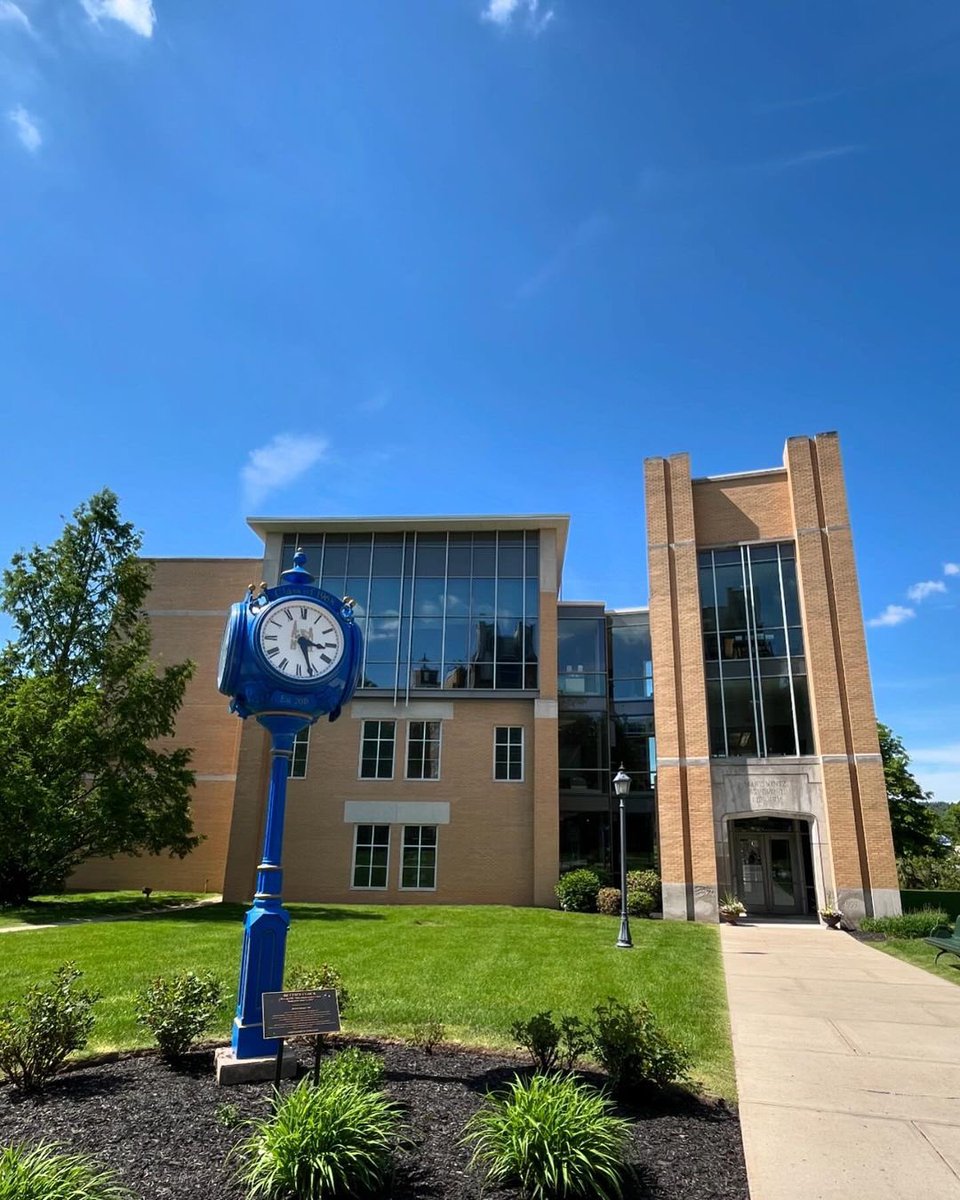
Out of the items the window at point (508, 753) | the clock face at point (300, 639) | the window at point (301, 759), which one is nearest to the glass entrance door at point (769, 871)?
the window at point (508, 753)

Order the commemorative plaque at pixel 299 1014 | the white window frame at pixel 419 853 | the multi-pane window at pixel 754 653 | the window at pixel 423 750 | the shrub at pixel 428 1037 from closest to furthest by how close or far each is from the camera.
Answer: the commemorative plaque at pixel 299 1014 < the shrub at pixel 428 1037 < the multi-pane window at pixel 754 653 < the white window frame at pixel 419 853 < the window at pixel 423 750

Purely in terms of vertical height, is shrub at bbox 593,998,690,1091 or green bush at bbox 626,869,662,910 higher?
green bush at bbox 626,869,662,910

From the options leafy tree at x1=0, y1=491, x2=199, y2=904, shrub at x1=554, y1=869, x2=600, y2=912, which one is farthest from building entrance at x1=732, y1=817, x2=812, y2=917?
leafy tree at x1=0, y1=491, x2=199, y2=904

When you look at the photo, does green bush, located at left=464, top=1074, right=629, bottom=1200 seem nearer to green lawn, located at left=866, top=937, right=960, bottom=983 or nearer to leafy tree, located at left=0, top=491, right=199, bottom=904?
green lawn, located at left=866, top=937, right=960, bottom=983

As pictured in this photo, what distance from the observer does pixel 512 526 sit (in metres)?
28.7

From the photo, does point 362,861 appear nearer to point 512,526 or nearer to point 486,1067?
point 512,526

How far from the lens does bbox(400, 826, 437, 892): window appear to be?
84.5ft

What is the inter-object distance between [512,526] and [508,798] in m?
10.1

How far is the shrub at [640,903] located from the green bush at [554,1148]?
1924 cm

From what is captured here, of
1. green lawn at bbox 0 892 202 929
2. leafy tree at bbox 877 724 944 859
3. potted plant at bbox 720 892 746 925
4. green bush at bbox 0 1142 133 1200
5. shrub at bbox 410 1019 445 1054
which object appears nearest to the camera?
green bush at bbox 0 1142 133 1200

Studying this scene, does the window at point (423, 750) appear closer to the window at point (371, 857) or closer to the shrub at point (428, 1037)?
the window at point (371, 857)

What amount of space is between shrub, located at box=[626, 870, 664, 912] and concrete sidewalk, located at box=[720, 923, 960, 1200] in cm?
986

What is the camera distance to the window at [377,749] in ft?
88.1

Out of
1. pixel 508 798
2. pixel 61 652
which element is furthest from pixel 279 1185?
pixel 61 652
